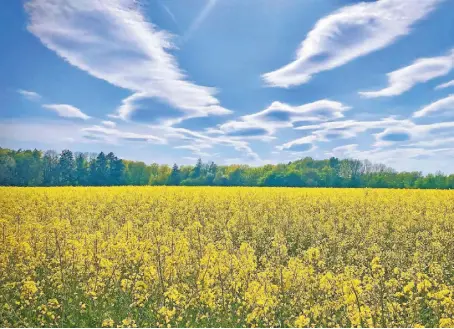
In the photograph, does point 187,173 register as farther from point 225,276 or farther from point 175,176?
point 225,276

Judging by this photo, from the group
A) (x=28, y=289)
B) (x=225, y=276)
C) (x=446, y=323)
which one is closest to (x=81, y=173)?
(x=28, y=289)

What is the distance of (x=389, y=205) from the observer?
11797 millimetres

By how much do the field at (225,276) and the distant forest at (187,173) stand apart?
1.44 metres

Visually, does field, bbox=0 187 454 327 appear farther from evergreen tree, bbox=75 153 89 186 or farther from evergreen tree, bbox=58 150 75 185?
evergreen tree, bbox=75 153 89 186

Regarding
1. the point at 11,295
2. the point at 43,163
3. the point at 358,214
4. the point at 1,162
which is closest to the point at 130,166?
the point at 43,163

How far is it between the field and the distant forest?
144 cm

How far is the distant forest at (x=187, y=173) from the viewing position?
34.3ft

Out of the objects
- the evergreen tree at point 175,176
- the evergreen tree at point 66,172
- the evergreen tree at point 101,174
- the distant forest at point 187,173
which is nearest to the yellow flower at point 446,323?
the distant forest at point 187,173

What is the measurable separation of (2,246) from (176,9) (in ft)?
14.1

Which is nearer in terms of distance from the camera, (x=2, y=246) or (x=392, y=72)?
(x=392, y=72)

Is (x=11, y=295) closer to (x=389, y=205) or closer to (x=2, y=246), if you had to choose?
(x=2, y=246)

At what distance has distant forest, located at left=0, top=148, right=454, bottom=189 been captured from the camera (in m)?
10.5

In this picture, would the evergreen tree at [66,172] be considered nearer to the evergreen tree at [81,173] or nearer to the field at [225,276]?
the evergreen tree at [81,173]

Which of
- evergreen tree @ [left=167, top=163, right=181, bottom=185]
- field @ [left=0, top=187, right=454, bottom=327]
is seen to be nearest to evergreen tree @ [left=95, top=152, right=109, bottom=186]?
field @ [left=0, top=187, right=454, bottom=327]
